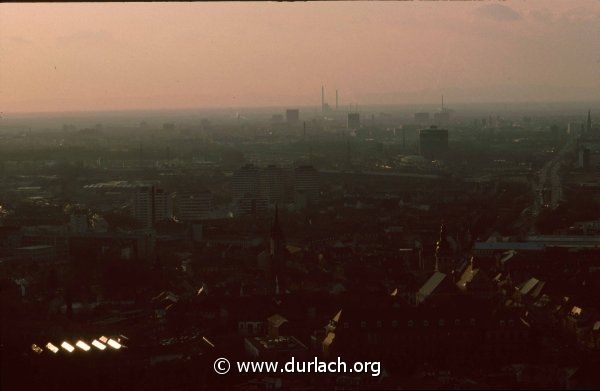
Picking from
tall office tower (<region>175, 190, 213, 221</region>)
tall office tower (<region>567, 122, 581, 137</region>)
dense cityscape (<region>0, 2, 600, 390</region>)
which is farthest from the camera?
tall office tower (<region>567, 122, 581, 137</region>)

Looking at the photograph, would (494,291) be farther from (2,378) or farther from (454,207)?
(454,207)

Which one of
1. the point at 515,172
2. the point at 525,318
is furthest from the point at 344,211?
the point at 525,318

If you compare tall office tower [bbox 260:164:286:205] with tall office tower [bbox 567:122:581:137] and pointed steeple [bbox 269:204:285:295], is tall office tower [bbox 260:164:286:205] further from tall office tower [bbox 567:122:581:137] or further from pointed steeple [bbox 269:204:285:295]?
tall office tower [bbox 567:122:581:137]

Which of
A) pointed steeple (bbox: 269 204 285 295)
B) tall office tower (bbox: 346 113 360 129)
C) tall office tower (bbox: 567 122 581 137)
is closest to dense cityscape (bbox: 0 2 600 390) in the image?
pointed steeple (bbox: 269 204 285 295)

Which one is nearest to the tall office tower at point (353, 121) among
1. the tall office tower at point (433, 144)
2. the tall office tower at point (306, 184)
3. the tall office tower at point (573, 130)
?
the tall office tower at point (573, 130)

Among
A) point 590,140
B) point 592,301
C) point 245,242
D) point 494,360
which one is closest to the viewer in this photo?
point 494,360

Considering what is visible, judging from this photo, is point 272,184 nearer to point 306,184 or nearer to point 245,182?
point 245,182
